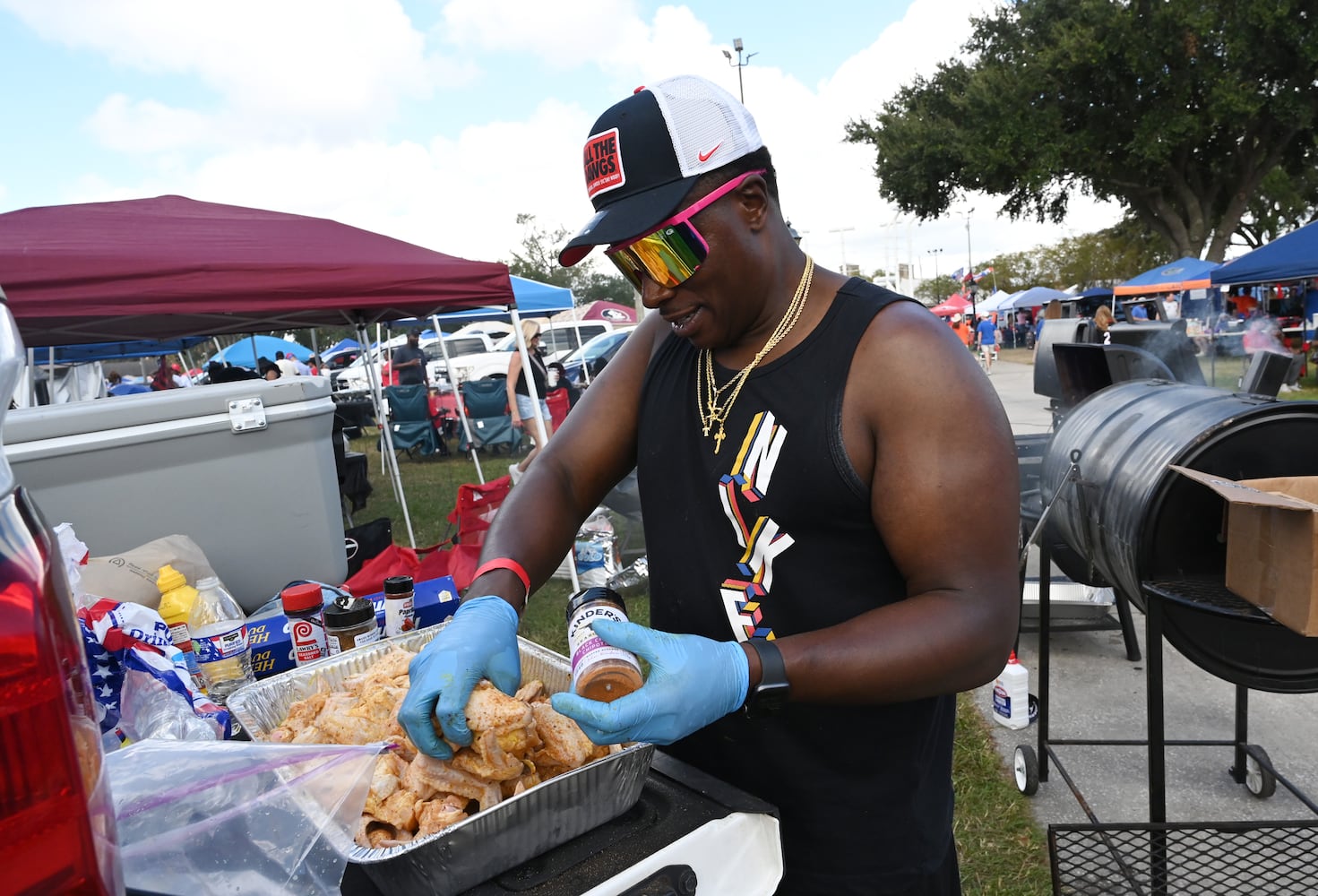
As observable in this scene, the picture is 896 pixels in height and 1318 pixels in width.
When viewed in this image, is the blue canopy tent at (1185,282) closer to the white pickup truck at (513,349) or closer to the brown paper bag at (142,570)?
the white pickup truck at (513,349)

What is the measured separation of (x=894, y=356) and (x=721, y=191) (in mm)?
435

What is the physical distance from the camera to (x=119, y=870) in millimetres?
694

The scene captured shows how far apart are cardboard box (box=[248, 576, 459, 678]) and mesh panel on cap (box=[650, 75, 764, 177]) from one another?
1.78 m

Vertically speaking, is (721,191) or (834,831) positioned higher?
(721,191)

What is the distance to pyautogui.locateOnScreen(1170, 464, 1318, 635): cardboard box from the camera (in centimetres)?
203

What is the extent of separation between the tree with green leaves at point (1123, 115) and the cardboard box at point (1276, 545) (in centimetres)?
2309

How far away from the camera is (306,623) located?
2.31 meters

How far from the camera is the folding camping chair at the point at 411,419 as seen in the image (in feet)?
43.3

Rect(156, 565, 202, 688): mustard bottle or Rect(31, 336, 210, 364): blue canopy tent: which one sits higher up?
Rect(31, 336, 210, 364): blue canopy tent

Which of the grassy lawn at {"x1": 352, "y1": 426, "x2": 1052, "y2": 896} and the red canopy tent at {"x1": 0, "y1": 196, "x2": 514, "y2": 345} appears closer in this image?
the grassy lawn at {"x1": 352, "y1": 426, "x2": 1052, "y2": 896}

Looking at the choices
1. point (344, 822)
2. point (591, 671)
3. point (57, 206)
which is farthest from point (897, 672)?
point (57, 206)

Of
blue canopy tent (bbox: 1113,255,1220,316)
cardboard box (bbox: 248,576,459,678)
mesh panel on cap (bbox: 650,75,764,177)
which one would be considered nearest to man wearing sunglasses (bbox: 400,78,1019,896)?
mesh panel on cap (bbox: 650,75,764,177)

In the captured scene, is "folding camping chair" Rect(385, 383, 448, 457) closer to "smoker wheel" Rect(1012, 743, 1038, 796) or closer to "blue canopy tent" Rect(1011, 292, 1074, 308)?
"smoker wheel" Rect(1012, 743, 1038, 796)

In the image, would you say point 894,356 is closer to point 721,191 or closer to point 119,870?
point 721,191
